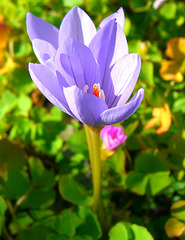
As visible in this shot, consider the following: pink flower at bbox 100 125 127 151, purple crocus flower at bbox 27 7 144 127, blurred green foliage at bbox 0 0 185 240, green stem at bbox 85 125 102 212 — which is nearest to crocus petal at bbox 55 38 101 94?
purple crocus flower at bbox 27 7 144 127

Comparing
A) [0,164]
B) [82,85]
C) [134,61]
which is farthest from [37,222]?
[134,61]

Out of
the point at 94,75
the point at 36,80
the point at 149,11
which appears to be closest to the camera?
the point at 36,80

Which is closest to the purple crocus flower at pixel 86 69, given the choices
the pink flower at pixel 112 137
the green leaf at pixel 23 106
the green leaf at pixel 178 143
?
the pink flower at pixel 112 137

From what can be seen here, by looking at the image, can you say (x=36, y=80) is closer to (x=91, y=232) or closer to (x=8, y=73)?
(x=91, y=232)

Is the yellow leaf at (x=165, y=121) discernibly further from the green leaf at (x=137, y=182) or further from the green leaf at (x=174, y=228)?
the green leaf at (x=174, y=228)

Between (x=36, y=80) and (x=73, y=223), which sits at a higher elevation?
(x=36, y=80)

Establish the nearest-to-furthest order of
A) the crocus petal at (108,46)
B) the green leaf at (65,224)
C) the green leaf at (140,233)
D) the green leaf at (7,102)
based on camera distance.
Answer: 1. the crocus petal at (108,46)
2. the green leaf at (140,233)
3. the green leaf at (65,224)
4. the green leaf at (7,102)

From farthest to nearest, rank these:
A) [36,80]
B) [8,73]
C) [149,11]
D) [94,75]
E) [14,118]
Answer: [149,11]
[8,73]
[14,118]
[94,75]
[36,80]

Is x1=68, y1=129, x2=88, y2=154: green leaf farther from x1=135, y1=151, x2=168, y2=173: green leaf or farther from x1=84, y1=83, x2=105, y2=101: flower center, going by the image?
x1=84, y1=83, x2=105, y2=101: flower center
